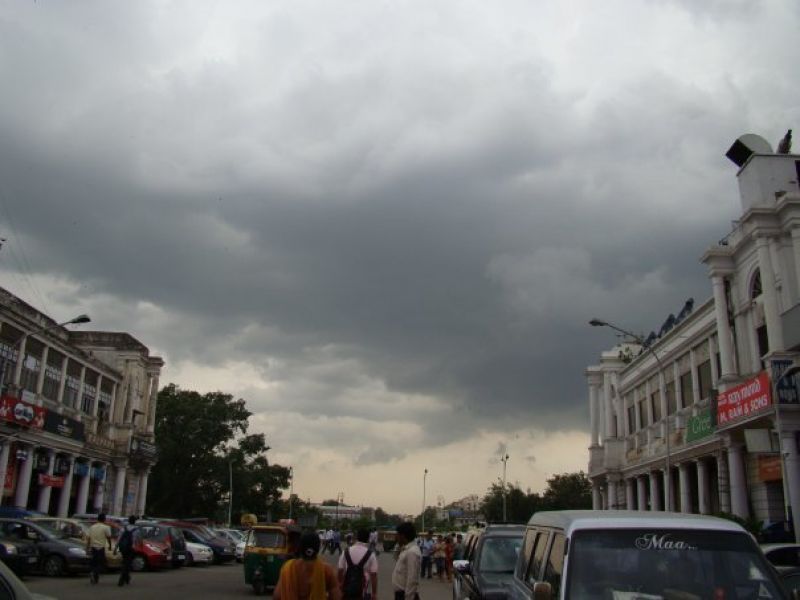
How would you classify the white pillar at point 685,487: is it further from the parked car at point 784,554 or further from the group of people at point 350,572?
the group of people at point 350,572

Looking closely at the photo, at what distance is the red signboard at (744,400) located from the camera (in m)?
26.0

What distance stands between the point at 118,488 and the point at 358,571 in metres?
52.5

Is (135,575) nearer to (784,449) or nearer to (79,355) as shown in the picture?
(784,449)

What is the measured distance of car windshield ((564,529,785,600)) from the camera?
519 centimetres

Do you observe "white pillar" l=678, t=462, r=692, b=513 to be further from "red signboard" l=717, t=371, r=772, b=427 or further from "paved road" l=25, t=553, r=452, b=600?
"paved road" l=25, t=553, r=452, b=600

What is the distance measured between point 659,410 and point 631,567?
4034 cm

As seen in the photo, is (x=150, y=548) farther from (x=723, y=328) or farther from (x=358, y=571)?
(x=723, y=328)

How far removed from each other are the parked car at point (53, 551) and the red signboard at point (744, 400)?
22579 mm

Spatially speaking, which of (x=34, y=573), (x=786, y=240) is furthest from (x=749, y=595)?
(x=786, y=240)

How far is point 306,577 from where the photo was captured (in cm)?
686

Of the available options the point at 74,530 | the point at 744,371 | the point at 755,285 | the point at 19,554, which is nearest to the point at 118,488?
the point at 74,530

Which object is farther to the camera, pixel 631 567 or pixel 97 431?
pixel 97 431

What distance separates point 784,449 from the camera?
84.1ft

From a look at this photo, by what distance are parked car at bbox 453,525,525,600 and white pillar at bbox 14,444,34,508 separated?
35380 millimetres
